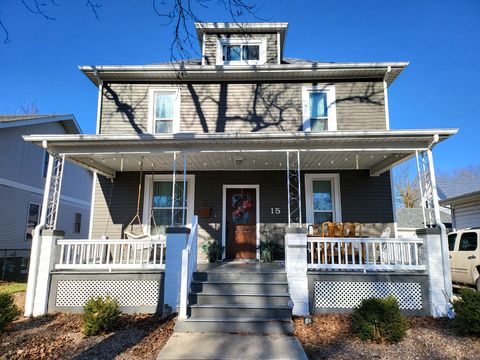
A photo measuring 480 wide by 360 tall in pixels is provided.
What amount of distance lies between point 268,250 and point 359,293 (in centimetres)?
269

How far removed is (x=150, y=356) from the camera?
4.37 meters

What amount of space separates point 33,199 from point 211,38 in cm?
1042

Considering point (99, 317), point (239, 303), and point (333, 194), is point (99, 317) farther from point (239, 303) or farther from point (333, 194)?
point (333, 194)

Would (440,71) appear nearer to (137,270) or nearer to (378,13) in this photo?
(378,13)

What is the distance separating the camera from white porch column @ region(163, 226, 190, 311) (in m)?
6.10

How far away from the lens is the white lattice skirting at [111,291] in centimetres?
638

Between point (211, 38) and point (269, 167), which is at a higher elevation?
point (211, 38)

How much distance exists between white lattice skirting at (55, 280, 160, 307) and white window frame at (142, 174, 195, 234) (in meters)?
2.66

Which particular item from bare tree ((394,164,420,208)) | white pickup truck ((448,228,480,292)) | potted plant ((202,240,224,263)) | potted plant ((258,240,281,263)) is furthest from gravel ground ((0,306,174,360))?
bare tree ((394,164,420,208))

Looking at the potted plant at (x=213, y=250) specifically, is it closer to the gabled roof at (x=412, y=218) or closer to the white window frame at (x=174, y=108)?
the white window frame at (x=174, y=108)

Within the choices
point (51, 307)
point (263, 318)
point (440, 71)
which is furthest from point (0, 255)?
point (440, 71)

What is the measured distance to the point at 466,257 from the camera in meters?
8.10

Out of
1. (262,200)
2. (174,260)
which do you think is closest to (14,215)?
(174,260)

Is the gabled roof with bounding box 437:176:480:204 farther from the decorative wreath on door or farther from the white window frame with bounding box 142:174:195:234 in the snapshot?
the white window frame with bounding box 142:174:195:234
